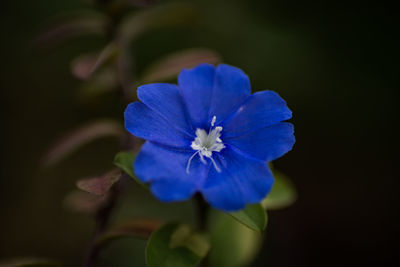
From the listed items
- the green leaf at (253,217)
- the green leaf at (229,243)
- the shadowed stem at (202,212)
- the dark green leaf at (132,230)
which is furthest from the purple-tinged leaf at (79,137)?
the green leaf at (253,217)

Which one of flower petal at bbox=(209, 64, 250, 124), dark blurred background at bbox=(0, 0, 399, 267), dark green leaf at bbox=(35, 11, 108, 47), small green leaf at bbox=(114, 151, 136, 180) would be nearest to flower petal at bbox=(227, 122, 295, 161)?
flower petal at bbox=(209, 64, 250, 124)

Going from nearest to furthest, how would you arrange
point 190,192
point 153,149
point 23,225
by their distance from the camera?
point 190,192
point 153,149
point 23,225

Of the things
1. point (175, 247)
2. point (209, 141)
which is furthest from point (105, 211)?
point (209, 141)

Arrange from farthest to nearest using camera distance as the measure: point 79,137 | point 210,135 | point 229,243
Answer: point 229,243 < point 79,137 < point 210,135

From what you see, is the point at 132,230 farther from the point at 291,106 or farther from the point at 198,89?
the point at 291,106

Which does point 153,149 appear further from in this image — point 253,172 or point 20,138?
point 20,138

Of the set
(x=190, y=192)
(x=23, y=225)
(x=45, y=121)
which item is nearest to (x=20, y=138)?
(x=45, y=121)

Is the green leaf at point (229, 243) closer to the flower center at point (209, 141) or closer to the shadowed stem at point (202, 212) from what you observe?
the shadowed stem at point (202, 212)
